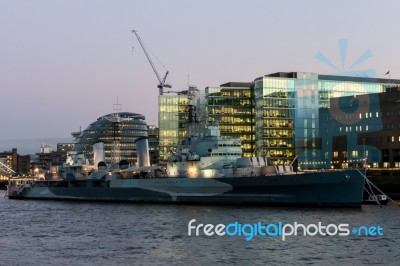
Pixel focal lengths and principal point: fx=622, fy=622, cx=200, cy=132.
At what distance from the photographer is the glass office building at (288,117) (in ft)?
463

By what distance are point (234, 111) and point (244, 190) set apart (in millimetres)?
80523

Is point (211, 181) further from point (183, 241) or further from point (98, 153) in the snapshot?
point (98, 153)

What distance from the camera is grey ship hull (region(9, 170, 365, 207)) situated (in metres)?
63.8

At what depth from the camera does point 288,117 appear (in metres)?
143

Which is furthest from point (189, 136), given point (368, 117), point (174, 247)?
point (368, 117)

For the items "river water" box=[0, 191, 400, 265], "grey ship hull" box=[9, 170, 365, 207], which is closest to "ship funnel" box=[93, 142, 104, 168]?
"grey ship hull" box=[9, 170, 365, 207]

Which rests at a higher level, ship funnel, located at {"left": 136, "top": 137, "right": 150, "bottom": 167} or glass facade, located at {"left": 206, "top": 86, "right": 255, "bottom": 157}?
glass facade, located at {"left": 206, "top": 86, "right": 255, "bottom": 157}

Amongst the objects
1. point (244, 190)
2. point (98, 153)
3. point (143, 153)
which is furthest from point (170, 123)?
point (244, 190)

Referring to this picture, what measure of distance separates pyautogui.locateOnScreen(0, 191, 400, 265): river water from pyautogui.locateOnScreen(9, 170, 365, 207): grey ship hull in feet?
7.73

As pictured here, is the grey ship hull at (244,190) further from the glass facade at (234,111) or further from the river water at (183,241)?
the glass facade at (234,111)

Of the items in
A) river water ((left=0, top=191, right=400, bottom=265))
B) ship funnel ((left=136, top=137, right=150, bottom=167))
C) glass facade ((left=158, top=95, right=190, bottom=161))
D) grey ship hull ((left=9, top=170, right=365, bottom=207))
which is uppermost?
glass facade ((left=158, top=95, right=190, bottom=161))

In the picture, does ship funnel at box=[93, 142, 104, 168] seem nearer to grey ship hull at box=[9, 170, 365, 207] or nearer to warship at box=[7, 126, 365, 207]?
warship at box=[7, 126, 365, 207]

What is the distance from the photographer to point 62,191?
93.5 meters

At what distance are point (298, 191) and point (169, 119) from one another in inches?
3369
